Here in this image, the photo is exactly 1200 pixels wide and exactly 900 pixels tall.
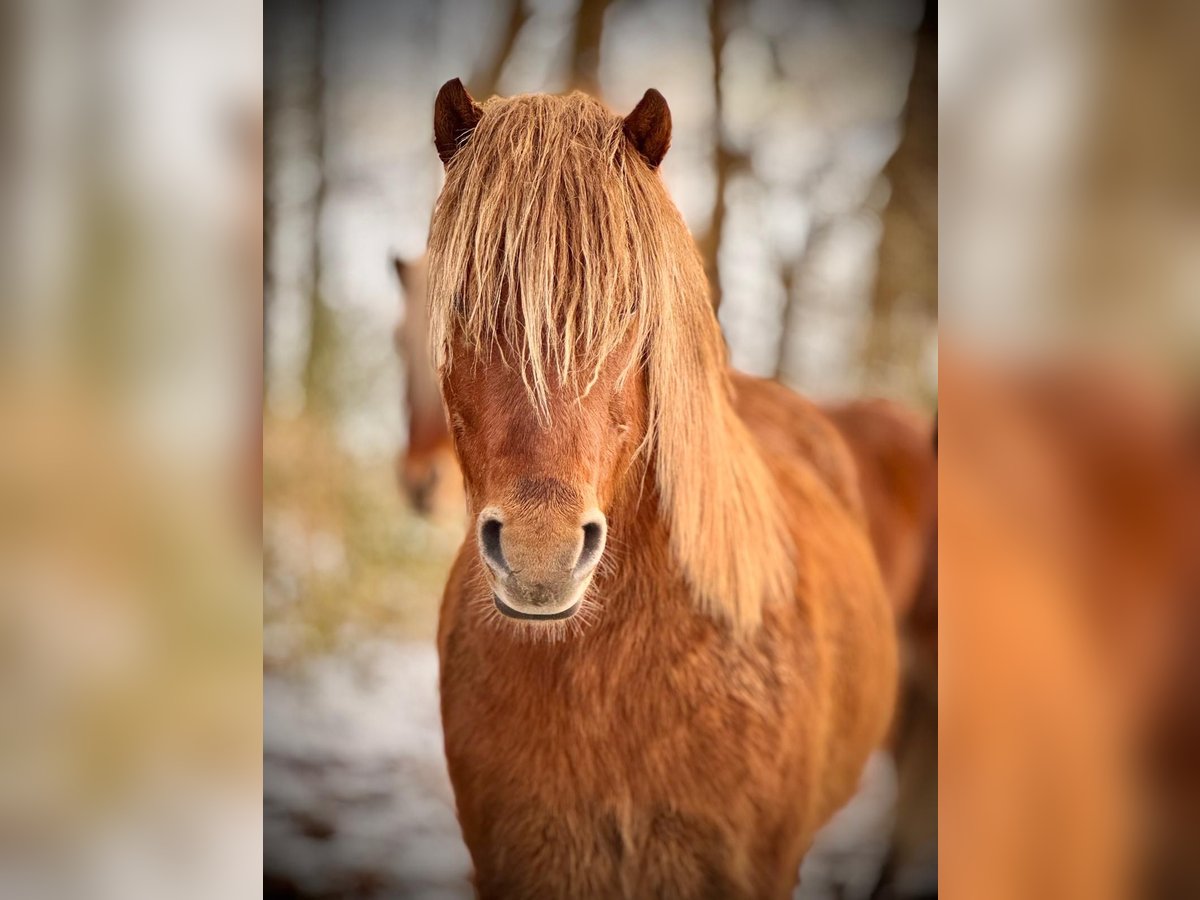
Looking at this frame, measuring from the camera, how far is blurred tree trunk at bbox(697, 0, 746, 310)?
135cm

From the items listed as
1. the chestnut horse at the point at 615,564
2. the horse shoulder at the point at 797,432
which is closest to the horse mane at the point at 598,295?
the chestnut horse at the point at 615,564

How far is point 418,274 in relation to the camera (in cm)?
138

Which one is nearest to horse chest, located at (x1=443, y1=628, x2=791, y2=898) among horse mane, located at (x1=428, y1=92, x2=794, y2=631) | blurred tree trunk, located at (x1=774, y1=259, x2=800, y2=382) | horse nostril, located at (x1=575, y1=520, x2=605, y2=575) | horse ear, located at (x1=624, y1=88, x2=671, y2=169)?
horse mane, located at (x1=428, y1=92, x2=794, y2=631)

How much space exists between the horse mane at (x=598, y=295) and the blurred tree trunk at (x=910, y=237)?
1.01 ft

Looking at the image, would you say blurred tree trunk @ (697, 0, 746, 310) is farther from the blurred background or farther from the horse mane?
the horse mane

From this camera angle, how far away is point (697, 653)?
4.02ft

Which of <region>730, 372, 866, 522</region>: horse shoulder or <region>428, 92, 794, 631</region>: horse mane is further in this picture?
<region>730, 372, 866, 522</region>: horse shoulder

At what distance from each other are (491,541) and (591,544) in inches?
4.8

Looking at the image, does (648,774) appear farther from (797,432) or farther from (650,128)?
(650,128)

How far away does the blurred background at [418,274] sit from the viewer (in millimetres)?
1363
